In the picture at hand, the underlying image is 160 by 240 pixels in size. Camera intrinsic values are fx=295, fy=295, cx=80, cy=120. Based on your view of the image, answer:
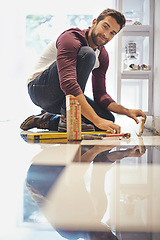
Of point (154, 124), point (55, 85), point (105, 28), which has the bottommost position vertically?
point (154, 124)

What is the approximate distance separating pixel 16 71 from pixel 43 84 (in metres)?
2.43

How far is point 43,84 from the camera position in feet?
6.57

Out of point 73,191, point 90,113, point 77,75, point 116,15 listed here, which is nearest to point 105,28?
point 116,15

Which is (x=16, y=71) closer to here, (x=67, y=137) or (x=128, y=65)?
(x=128, y=65)

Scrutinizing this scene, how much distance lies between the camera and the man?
1.60m

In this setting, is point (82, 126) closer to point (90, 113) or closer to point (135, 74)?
point (90, 113)

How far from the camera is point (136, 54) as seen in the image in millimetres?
2553

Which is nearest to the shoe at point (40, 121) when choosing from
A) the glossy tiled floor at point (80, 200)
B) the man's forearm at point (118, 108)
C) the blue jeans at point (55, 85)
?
the blue jeans at point (55, 85)

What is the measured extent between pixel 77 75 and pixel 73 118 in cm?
45

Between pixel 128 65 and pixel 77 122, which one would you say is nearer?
pixel 77 122

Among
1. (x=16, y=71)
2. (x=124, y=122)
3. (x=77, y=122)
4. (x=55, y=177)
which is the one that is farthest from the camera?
(x=16, y=71)

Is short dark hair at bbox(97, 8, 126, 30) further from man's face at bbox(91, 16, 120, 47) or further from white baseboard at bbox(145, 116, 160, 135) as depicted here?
white baseboard at bbox(145, 116, 160, 135)

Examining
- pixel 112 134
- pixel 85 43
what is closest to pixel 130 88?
pixel 85 43

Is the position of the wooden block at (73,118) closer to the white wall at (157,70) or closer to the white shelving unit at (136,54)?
the white wall at (157,70)
